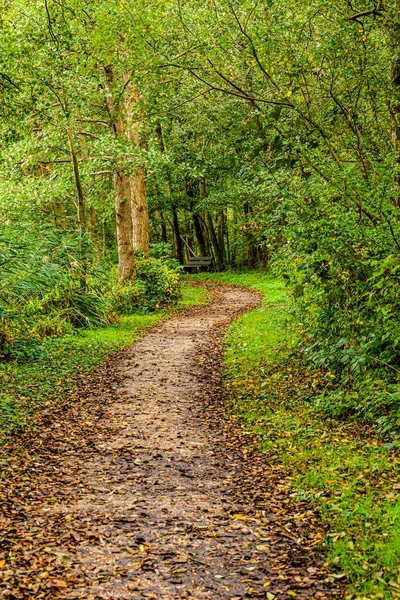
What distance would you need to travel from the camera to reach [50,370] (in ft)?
33.7

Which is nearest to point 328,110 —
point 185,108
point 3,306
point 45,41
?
point 45,41

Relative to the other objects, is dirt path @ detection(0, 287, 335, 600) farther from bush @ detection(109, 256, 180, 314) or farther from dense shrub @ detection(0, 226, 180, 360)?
bush @ detection(109, 256, 180, 314)

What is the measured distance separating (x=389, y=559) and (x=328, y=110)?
740cm

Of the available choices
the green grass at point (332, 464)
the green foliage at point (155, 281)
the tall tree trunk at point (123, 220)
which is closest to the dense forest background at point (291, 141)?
the green grass at point (332, 464)

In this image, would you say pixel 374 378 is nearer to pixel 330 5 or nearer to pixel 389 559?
pixel 389 559

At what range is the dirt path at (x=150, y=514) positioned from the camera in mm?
4203

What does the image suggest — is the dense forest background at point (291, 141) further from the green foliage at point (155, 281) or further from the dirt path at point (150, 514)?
the green foliage at point (155, 281)

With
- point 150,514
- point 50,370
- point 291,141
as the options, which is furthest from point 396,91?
point 50,370

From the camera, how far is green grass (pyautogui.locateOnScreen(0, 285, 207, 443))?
312 inches

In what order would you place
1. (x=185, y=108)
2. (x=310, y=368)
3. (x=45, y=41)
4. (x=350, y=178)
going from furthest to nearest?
1. (x=185, y=108)
2. (x=45, y=41)
3. (x=310, y=368)
4. (x=350, y=178)

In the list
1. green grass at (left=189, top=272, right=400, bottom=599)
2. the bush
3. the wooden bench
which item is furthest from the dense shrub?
the wooden bench

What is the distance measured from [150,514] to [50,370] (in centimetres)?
541

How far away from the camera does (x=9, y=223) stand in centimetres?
1433

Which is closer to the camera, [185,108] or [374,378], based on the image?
[374,378]
